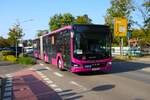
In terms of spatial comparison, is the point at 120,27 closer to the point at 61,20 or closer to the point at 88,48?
the point at 88,48

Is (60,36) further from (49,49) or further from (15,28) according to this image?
(15,28)

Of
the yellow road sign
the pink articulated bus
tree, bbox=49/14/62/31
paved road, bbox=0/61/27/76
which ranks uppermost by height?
tree, bbox=49/14/62/31

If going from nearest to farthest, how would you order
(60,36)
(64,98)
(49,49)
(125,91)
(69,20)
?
(64,98) → (125,91) → (60,36) → (49,49) → (69,20)

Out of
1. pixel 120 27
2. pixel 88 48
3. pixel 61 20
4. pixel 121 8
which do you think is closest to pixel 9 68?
pixel 88 48

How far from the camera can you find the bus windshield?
68.2 feet

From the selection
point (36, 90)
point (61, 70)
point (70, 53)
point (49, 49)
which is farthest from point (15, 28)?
point (36, 90)

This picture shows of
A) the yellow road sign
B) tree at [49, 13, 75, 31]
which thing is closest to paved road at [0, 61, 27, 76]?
the yellow road sign

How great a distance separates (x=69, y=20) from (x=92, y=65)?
8680 centimetres

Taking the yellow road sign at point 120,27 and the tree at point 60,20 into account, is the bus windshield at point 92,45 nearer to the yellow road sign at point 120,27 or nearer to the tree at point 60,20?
the yellow road sign at point 120,27

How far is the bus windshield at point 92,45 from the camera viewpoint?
→ 20.8 metres

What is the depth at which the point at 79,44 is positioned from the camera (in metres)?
20.8

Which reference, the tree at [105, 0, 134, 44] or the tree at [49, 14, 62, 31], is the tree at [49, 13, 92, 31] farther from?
the tree at [105, 0, 134, 44]

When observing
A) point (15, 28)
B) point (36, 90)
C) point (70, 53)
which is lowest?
point (36, 90)

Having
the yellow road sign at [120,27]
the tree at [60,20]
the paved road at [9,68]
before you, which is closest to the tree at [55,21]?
the tree at [60,20]
